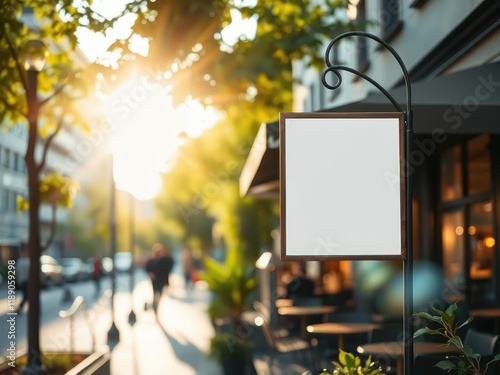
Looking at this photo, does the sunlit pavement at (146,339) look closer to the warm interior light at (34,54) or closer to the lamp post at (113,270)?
the lamp post at (113,270)

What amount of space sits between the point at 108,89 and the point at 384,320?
17.7ft

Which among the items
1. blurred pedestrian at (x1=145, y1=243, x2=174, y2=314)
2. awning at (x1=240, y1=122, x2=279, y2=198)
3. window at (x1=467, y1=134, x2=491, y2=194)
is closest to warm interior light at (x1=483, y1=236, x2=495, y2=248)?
window at (x1=467, y1=134, x2=491, y2=194)

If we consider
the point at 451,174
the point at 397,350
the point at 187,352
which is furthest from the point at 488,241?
the point at 187,352

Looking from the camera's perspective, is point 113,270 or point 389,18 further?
point 113,270

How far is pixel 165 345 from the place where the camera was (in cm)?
1767

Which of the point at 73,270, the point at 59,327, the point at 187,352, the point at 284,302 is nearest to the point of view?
the point at 187,352

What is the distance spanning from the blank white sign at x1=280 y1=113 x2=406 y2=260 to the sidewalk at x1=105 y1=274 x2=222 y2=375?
8.08 m

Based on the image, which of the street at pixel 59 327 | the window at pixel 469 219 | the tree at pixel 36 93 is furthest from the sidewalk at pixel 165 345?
the window at pixel 469 219

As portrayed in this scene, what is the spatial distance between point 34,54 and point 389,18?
8.14 metres

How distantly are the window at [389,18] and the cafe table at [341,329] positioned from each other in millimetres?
5671

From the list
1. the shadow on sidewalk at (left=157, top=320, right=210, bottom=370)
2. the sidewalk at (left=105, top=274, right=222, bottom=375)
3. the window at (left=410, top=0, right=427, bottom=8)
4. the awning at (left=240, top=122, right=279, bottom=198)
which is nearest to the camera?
the awning at (left=240, top=122, right=279, bottom=198)

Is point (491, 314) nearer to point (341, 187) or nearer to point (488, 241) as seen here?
point (488, 241)

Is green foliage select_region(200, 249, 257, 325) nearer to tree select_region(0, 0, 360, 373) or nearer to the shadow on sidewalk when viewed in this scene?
the shadow on sidewalk

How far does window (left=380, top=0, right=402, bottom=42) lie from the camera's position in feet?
50.2
